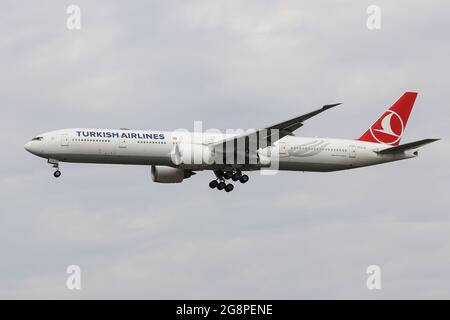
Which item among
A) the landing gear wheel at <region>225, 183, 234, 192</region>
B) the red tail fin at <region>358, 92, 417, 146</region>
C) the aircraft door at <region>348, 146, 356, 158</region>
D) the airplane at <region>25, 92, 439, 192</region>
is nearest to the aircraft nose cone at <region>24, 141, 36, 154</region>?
the airplane at <region>25, 92, 439, 192</region>

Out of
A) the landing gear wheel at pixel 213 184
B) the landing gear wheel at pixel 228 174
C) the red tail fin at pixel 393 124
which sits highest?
the red tail fin at pixel 393 124

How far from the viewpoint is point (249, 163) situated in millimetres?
81562

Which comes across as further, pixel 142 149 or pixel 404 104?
pixel 404 104

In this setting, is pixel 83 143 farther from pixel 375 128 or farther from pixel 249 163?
pixel 375 128

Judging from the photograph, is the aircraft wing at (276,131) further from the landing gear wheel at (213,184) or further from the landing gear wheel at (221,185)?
the landing gear wheel at (213,184)

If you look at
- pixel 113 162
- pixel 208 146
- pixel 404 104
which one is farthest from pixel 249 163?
pixel 404 104

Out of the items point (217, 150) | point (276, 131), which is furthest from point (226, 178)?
point (276, 131)

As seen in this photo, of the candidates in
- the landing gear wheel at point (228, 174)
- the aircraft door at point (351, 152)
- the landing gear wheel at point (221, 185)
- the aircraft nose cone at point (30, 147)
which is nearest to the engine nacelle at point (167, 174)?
the landing gear wheel at point (221, 185)

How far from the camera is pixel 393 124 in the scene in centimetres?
8944

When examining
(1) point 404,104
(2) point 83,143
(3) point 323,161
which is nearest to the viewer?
(2) point 83,143

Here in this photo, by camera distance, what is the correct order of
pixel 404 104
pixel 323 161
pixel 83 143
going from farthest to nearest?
pixel 404 104, pixel 323 161, pixel 83 143

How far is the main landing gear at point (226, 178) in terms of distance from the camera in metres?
82.9

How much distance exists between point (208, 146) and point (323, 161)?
898cm

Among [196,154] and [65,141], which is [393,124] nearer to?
[196,154]
